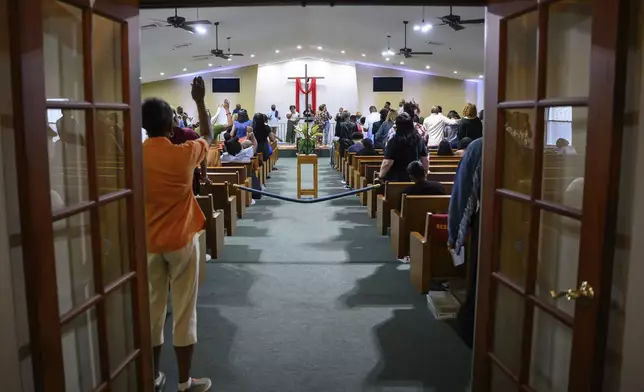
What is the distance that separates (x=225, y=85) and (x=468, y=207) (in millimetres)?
19539

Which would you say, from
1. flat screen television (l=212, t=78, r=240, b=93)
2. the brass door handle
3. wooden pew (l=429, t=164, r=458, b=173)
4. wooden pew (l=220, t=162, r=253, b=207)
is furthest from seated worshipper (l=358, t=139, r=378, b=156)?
flat screen television (l=212, t=78, r=240, b=93)

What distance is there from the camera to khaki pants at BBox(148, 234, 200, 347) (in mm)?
2676

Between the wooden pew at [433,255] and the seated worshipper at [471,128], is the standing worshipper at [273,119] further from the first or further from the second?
the wooden pew at [433,255]

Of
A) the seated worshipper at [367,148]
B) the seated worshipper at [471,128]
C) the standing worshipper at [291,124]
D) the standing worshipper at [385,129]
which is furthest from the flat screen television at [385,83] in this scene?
the seated worshipper at [471,128]

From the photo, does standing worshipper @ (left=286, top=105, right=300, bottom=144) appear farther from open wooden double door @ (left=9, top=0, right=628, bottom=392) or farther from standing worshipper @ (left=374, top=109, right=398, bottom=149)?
open wooden double door @ (left=9, top=0, right=628, bottom=392)

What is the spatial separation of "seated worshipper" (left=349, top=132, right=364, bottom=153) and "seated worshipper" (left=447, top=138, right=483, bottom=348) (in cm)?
616

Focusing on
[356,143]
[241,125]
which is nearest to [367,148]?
[356,143]

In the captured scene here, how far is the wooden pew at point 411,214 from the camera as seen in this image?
4730 millimetres

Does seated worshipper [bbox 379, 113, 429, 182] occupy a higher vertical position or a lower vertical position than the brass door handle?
higher

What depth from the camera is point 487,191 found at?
2.33 meters

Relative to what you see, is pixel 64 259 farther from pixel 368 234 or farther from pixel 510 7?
pixel 368 234

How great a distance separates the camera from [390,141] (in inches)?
220

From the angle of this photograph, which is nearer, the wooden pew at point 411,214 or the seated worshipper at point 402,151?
the wooden pew at point 411,214

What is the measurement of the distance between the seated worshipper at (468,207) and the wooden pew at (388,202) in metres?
2.28
